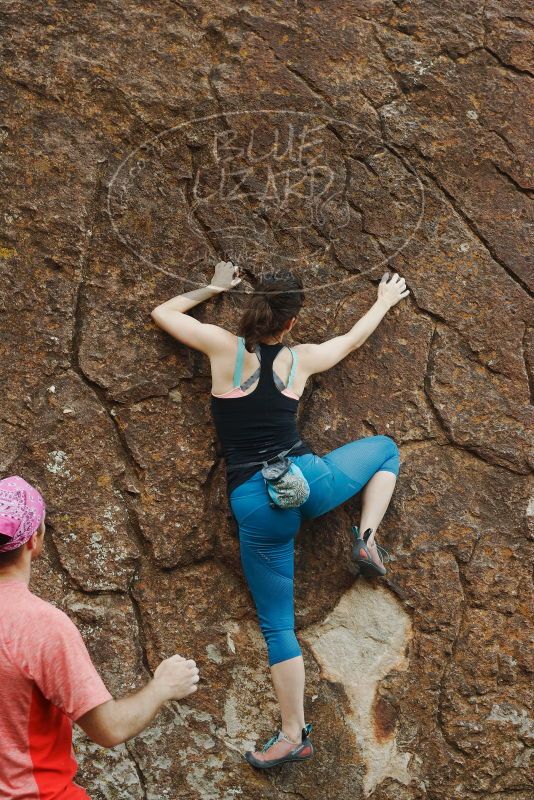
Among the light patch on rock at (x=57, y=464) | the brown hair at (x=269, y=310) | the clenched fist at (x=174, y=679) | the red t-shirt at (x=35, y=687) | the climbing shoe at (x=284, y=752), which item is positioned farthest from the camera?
the light patch on rock at (x=57, y=464)

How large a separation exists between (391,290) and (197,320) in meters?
1.03

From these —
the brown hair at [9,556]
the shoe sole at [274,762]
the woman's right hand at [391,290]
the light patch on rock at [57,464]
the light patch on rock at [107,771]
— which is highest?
the brown hair at [9,556]

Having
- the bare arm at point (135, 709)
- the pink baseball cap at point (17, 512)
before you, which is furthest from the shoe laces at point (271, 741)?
the pink baseball cap at point (17, 512)

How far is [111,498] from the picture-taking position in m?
4.37

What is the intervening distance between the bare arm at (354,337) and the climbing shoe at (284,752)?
176cm

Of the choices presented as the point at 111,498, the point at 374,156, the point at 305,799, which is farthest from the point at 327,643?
the point at 374,156

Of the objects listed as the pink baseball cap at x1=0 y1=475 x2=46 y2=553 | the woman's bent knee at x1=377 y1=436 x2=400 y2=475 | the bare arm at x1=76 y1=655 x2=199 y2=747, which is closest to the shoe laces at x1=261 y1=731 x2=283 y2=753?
the woman's bent knee at x1=377 y1=436 x2=400 y2=475

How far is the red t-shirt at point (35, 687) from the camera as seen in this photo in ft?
8.69

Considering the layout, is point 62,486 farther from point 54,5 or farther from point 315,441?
point 54,5

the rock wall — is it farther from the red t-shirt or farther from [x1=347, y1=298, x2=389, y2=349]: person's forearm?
the red t-shirt

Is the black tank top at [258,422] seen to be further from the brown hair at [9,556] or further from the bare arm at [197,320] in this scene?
the brown hair at [9,556]

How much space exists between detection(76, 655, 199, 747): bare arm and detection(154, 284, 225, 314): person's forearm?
79.8 inches

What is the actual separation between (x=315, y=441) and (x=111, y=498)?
3.54 feet

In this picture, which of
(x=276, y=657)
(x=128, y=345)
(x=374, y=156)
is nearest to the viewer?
(x=276, y=657)
